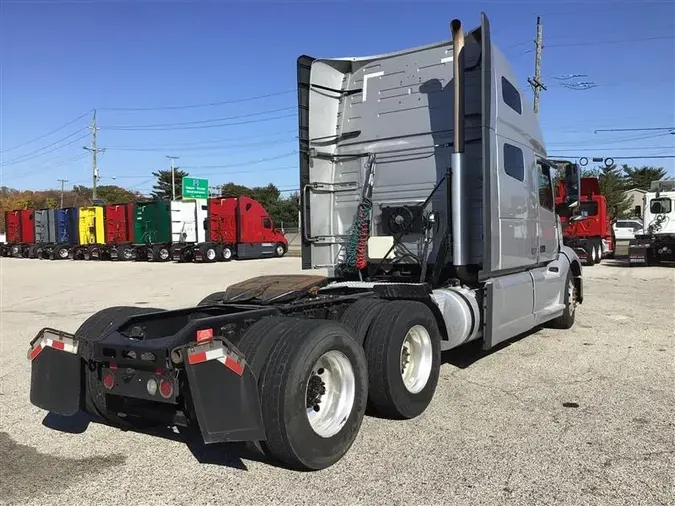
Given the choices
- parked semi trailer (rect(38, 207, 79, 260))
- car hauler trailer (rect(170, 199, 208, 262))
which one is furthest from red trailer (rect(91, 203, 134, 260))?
car hauler trailer (rect(170, 199, 208, 262))

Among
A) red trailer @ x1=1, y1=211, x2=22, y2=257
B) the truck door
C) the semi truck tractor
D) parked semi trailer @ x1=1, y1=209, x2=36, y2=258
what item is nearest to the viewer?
the truck door

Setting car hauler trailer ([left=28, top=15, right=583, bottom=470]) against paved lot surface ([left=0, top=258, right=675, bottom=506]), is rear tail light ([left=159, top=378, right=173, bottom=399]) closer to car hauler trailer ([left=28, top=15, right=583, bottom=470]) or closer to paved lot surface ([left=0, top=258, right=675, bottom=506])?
car hauler trailer ([left=28, top=15, right=583, bottom=470])

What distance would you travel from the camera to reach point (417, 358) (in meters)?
5.23

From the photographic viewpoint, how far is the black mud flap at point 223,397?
131 inches

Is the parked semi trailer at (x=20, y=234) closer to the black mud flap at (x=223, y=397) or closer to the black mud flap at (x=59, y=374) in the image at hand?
the black mud flap at (x=59, y=374)

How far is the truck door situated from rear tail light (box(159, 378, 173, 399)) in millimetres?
5609

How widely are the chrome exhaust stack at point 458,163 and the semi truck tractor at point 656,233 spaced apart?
1812 cm

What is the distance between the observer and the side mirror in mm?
8406

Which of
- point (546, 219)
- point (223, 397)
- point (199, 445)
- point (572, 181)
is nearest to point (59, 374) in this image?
point (199, 445)

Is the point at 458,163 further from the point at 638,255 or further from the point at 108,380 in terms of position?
the point at 638,255

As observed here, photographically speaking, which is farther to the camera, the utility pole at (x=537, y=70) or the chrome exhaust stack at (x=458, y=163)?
the utility pole at (x=537, y=70)

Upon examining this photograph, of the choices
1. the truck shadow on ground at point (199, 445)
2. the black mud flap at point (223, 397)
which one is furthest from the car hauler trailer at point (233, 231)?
the black mud flap at point (223, 397)

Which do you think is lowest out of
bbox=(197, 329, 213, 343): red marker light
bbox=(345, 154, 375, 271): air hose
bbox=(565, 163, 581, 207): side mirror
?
bbox=(197, 329, 213, 343): red marker light

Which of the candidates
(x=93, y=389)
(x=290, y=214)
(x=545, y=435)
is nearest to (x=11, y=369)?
(x=93, y=389)
